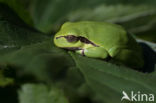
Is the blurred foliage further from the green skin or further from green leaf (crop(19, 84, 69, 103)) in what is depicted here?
the green skin

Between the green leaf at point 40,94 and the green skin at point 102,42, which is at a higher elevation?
the green leaf at point 40,94

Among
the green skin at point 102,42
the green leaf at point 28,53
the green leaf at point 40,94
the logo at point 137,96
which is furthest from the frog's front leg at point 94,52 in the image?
the green leaf at point 40,94

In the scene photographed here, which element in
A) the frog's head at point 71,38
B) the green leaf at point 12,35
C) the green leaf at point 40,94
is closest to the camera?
the green leaf at point 40,94

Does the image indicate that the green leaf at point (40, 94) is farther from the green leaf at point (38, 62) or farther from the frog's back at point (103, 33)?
the frog's back at point (103, 33)

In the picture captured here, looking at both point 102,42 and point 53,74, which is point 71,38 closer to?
point 102,42

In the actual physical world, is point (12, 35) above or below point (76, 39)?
above

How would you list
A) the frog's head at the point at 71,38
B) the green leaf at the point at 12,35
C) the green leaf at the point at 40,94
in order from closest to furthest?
the green leaf at the point at 40,94
the green leaf at the point at 12,35
the frog's head at the point at 71,38

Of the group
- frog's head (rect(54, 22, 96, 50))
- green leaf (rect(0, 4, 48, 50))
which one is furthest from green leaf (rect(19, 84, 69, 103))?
frog's head (rect(54, 22, 96, 50))

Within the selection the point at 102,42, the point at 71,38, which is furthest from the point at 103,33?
the point at 71,38
